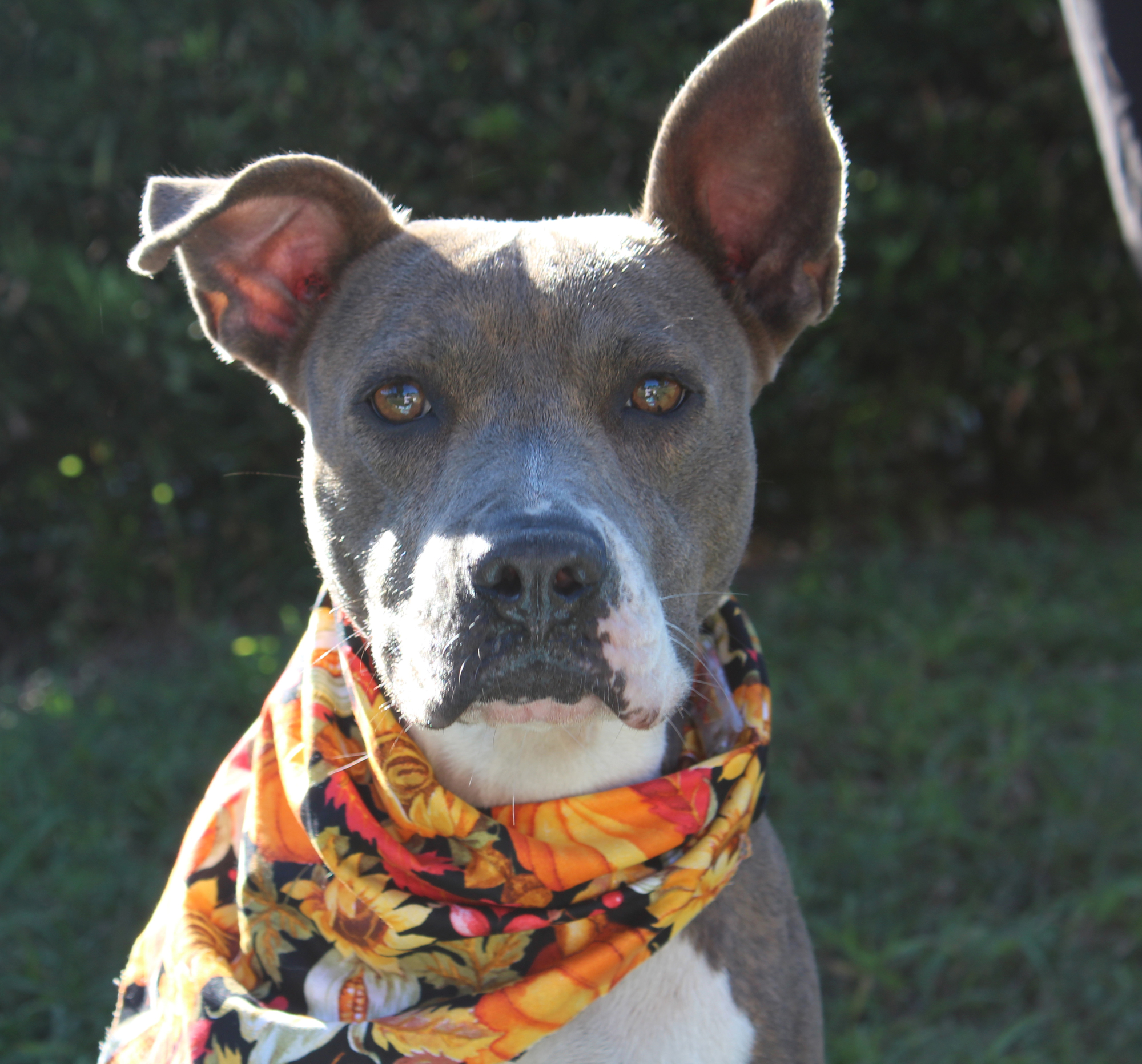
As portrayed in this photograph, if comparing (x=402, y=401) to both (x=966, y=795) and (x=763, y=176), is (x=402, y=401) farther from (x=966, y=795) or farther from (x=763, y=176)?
(x=966, y=795)

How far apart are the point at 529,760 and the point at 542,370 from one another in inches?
30.1

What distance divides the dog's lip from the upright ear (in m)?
1.04

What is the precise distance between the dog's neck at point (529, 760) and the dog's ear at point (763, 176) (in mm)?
907

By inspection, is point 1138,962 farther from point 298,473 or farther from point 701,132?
point 298,473

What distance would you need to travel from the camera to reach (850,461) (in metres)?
6.42

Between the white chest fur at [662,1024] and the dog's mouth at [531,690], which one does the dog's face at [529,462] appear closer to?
the dog's mouth at [531,690]

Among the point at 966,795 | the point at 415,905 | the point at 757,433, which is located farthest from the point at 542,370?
the point at 757,433

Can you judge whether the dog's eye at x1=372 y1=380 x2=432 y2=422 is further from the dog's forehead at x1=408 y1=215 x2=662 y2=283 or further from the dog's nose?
the dog's nose

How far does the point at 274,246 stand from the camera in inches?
102

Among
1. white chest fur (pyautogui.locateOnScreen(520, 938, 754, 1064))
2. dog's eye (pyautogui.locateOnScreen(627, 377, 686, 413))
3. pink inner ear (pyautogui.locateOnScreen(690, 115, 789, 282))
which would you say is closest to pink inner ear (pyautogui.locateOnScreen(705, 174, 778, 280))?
pink inner ear (pyautogui.locateOnScreen(690, 115, 789, 282))

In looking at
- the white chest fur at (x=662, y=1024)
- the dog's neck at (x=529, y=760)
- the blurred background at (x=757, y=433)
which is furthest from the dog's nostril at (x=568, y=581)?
the blurred background at (x=757, y=433)

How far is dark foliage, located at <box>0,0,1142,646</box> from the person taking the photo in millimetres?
5309

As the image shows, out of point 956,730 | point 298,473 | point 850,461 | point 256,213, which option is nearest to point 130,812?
point 298,473

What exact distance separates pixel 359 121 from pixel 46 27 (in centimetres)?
146
